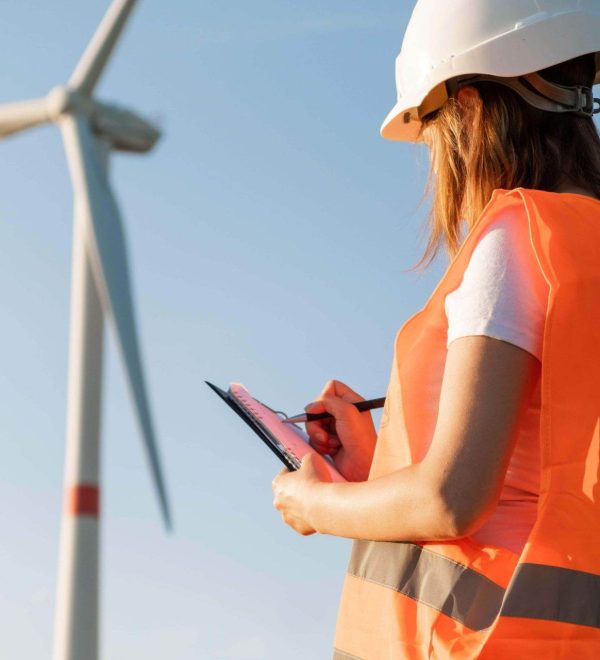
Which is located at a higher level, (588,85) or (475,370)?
(588,85)

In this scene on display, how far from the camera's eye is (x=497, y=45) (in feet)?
18.6

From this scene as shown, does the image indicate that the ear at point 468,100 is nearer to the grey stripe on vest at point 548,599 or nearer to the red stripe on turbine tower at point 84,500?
the grey stripe on vest at point 548,599

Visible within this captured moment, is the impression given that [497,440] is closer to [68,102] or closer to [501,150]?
[501,150]

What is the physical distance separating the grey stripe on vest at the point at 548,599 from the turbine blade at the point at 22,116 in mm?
8043

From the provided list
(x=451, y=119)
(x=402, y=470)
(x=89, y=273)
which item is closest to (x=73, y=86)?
(x=89, y=273)

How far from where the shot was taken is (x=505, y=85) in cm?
561

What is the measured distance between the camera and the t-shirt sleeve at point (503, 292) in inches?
174

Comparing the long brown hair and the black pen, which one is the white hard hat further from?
the black pen

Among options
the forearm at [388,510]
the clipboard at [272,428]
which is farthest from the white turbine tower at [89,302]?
the forearm at [388,510]

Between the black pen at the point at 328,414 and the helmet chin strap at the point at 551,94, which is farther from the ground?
the helmet chin strap at the point at 551,94

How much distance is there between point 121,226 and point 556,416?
20.2 ft

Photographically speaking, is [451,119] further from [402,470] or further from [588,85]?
[402,470]

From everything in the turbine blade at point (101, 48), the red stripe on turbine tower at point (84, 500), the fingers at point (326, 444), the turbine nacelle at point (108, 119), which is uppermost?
the turbine blade at point (101, 48)

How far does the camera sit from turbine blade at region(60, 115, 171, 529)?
27.5 ft
